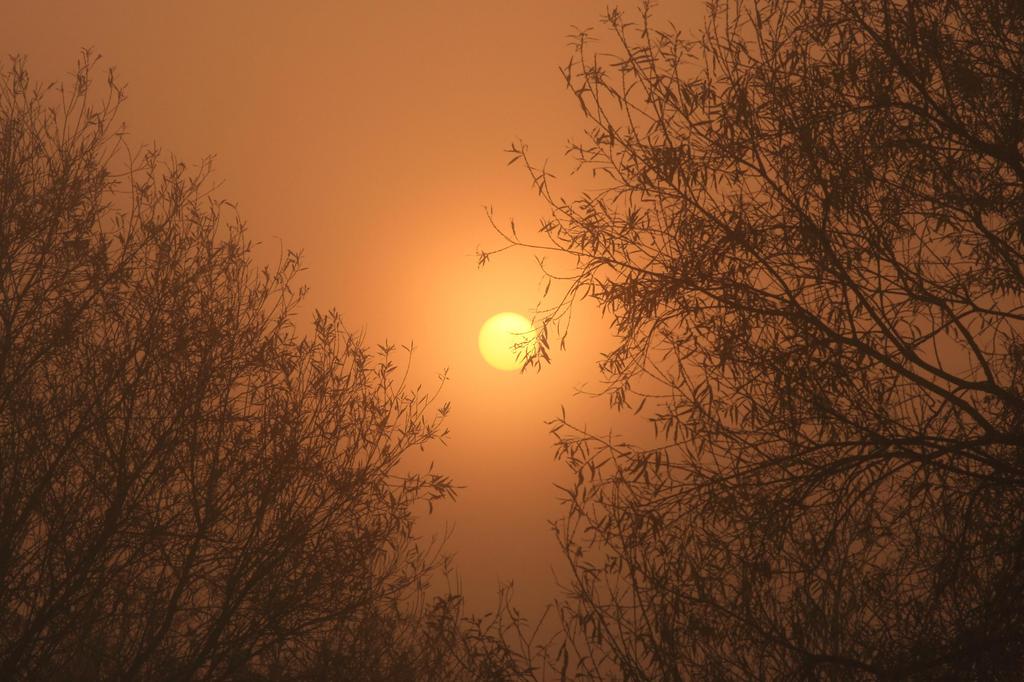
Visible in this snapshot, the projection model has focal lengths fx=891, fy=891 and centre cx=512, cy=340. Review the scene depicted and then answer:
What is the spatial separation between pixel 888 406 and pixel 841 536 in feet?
2.51

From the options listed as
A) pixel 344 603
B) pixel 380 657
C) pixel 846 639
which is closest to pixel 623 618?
pixel 846 639

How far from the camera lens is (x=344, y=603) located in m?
7.16

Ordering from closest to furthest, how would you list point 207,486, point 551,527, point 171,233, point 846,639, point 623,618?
point 846,639 < point 623,618 < point 551,527 < point 207,486 < point 171,233

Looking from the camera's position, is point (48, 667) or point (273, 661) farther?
point (273, 661)

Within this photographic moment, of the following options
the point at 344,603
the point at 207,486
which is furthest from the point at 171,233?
the point at 344,603

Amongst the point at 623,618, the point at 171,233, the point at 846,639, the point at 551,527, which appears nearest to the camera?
the point at 846,639

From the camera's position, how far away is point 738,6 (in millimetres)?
5879

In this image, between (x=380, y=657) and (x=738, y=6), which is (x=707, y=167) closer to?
(x=738, y=6)

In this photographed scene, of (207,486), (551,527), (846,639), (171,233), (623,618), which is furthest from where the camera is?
(171,233)

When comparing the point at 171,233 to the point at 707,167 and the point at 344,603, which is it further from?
the point at 707,167

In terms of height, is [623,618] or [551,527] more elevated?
[551,527]

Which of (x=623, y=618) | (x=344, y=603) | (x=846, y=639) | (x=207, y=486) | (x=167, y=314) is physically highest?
(x=167, y=314)

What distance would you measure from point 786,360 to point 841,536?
1.01 metres

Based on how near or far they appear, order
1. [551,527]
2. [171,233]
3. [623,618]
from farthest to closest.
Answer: [171,233] < [551,527] < [623,618]
